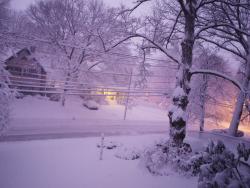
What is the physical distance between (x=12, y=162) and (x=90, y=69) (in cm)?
1622

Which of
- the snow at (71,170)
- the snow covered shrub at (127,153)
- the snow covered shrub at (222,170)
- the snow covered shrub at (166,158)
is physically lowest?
the snow at (71,170)

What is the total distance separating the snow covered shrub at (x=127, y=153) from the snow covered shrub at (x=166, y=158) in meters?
0.83

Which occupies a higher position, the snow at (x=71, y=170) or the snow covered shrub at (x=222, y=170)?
the snow covered shrub at (x=222, y=170)

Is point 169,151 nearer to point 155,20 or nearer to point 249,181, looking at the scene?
point 249,181

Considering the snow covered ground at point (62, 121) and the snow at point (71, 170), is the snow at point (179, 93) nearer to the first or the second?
the snow at point (71, 170)

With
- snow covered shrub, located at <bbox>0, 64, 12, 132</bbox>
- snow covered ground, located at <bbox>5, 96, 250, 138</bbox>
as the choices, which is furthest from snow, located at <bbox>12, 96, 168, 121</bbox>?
snow covered shrub, located at <bbox>0, 64, 12, 132</bbox>

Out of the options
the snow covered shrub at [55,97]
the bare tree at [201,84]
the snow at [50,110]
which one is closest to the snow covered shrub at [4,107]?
the snow at [50,110]

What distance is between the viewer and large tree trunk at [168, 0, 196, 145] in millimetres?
7668

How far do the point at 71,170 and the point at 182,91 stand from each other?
503cm

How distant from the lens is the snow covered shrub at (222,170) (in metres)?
2.76

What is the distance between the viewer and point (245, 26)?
1178 cm

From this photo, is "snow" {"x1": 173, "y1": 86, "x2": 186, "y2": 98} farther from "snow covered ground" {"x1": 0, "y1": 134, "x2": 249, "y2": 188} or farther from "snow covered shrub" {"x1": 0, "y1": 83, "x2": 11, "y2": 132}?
"snow covered shrub" {"x1": 0, "y1": 83, "x2": 11, "y2": 132}

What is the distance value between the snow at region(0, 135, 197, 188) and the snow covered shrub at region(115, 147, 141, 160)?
0.85 ft

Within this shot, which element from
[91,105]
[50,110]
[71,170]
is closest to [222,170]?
[71,170]
